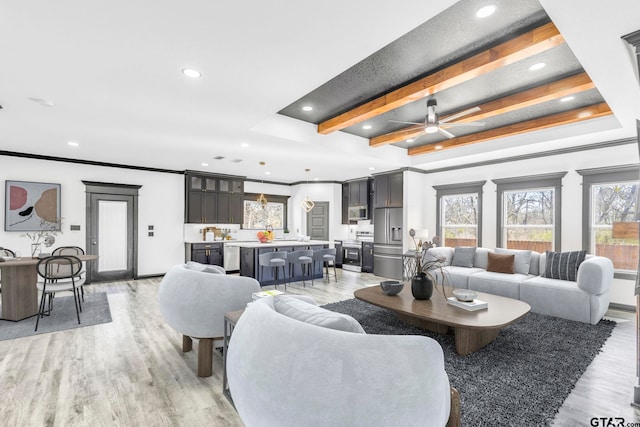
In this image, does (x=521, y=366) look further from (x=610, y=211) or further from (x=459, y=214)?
(x=459, y=214)

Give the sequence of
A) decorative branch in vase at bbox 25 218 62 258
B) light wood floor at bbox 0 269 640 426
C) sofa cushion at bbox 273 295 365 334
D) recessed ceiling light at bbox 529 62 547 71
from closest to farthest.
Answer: sofa cushion at bbox 273 295 365 334
light wood floor at bbox 0 269 640 426
recessed ceiling light at bbox 529 62 547 71
decorative branch in vase at bbox 25 218 62 258

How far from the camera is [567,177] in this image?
5.13 meters

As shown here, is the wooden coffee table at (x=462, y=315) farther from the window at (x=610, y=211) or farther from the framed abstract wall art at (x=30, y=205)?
the framed abstract wall art at (x=30, y=205)

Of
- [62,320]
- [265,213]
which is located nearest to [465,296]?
[62,320]

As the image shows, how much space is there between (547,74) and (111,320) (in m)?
5.92

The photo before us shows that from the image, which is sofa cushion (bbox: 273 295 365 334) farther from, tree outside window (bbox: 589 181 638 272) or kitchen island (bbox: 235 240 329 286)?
tree outside window (bbox: 589 181 638 272)

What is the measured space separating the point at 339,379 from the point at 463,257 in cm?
535

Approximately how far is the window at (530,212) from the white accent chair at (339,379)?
5445 millimetres

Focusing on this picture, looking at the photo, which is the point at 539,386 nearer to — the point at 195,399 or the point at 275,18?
the point at 195,399

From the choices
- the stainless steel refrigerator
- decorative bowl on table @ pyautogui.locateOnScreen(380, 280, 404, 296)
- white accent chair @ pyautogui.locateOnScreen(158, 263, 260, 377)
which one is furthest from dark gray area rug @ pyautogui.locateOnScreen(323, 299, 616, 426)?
the stainless steel refrigerator

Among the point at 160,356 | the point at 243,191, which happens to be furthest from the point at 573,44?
the point at 243,191

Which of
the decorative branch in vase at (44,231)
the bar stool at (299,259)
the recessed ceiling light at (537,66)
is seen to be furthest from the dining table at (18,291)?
the recessed ceiling light at (537,66)

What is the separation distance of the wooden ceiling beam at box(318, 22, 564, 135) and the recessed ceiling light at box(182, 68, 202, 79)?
6.44 ft

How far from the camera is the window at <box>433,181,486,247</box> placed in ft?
20.9
